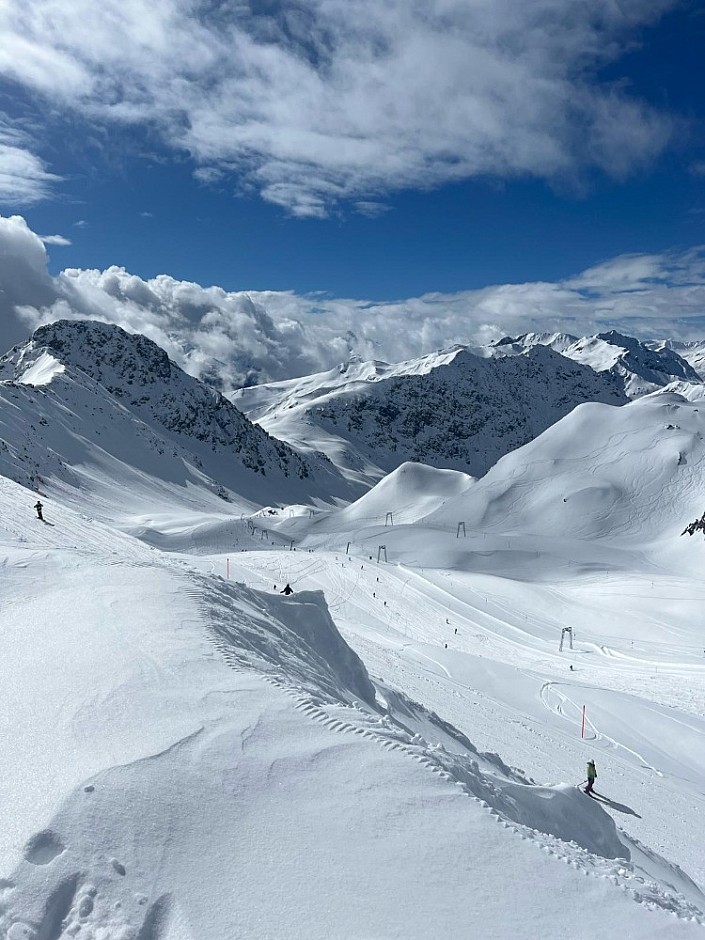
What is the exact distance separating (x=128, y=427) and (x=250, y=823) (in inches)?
5497

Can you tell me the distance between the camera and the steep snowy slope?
4695 mm

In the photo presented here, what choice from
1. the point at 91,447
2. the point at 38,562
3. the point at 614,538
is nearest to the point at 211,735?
the point at 38,562

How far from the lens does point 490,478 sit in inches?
3440

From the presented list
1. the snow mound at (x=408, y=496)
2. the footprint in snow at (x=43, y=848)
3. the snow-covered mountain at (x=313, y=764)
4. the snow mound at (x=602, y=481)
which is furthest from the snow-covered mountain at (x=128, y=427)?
the footprint in snow at (x=43, y=848)

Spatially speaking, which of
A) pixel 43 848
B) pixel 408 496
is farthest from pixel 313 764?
pixel 408 496

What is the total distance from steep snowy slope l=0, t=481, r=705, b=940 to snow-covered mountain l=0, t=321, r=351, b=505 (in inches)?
3082

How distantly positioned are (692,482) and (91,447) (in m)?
99.8

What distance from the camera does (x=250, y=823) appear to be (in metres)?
5.53

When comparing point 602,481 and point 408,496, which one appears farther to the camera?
point 408,496

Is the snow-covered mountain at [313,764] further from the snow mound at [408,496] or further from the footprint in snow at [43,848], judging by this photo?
the snow mound at [408,496]

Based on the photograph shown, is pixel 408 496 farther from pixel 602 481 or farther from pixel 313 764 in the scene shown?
pixel 313 764

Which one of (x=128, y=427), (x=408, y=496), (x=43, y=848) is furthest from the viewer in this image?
→ (x=128, y=427)

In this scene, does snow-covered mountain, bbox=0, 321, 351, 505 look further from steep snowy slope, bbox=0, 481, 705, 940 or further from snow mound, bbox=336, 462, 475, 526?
steep snowy slope, bbox=0, 481, 705, 940

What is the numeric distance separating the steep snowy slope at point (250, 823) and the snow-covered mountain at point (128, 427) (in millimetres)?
78291
